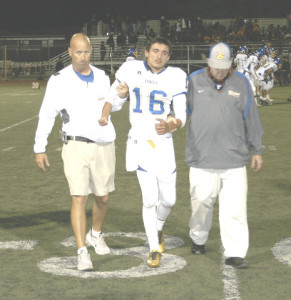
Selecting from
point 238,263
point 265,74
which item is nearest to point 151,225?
point 238,263

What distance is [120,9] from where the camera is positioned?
56719mm

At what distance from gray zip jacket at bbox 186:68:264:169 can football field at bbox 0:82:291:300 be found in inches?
32.4

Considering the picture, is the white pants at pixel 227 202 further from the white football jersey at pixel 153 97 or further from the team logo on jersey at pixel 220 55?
the team logo on jersey at pixel 220 55

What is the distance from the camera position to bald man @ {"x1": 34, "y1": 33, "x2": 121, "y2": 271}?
18.9ft

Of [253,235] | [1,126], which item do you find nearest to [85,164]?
[253,235]

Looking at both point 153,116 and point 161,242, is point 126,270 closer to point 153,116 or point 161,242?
point 161,242

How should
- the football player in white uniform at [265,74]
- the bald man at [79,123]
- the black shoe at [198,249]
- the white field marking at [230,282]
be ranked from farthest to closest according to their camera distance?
the football player in white uniform at [265,74], the black shoe at [198,249], the bald man at [79,123], the white field marking at [230,282]

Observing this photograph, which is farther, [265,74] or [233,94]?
[265,74]

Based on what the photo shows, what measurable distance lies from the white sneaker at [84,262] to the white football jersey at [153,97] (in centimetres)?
102

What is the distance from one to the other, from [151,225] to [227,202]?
61 cm

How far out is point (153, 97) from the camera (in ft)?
19.2

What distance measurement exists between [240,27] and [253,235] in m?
A: 40.3

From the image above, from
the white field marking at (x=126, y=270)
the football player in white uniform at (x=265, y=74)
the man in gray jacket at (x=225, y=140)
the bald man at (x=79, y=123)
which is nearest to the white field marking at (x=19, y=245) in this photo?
the white field marking at (x=126, y=270)

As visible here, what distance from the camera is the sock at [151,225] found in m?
5.80
